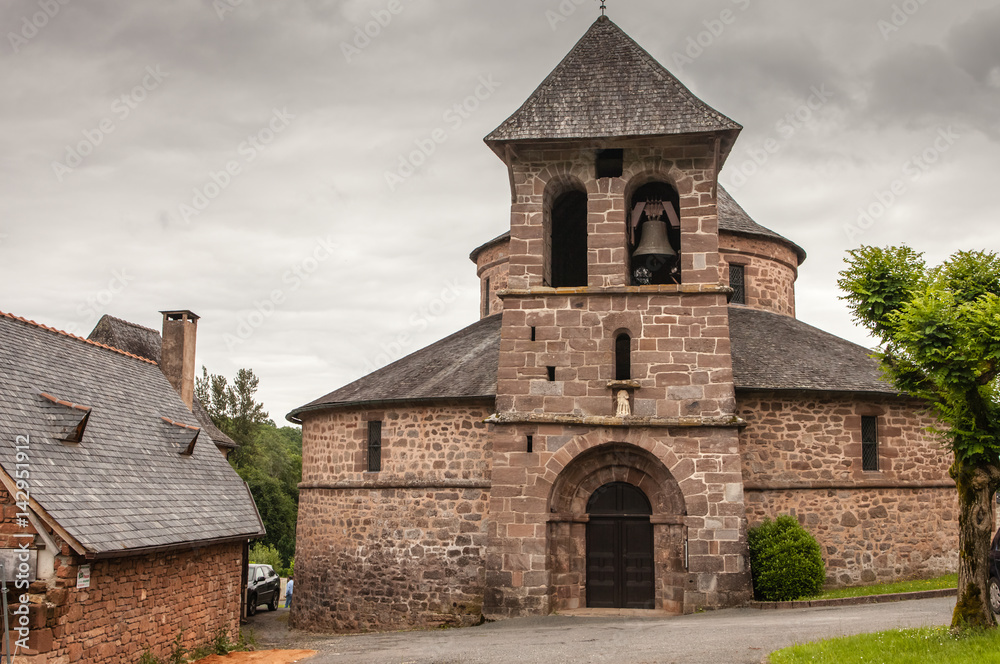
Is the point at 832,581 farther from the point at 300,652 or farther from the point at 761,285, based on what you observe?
the point at 300,652

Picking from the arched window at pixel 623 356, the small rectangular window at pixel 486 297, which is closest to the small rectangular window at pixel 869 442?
the arched window at pixel 623 356

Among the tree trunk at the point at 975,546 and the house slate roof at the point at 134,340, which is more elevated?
the house slate roof at the point at 134,340

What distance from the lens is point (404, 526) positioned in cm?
1834

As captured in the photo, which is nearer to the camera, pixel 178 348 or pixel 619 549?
pixel 619 549

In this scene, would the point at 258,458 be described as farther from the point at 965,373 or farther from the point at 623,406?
the point at 965,373

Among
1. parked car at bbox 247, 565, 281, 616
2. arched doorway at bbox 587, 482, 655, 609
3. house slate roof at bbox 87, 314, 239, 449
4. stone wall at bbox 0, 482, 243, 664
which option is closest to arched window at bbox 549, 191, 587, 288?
arched doorway at bbox 587, 482, 655, 609

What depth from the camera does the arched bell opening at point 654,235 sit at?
16766 millimetres

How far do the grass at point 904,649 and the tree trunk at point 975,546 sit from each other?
261 millimetres

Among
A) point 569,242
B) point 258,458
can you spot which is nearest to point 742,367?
point 569,242

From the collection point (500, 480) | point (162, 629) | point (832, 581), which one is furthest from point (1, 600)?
point (832, 581)

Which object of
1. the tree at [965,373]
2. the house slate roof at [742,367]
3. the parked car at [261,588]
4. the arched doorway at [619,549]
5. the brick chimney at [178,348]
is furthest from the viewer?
the parked car at [261,588]

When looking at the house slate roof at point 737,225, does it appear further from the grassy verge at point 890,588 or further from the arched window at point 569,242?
the grassy verge at point 890,588

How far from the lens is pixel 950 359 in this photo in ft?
32.9

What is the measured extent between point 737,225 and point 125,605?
17.6 metres
